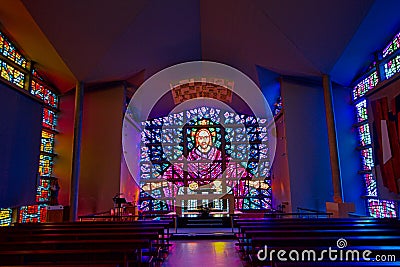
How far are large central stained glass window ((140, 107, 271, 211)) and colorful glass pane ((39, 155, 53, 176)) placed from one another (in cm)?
384

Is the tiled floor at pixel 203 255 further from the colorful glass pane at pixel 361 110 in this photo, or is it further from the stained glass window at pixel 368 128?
the colorful glass pane at pixel 361 110

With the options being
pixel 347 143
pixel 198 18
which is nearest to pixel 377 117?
pixel 347 143

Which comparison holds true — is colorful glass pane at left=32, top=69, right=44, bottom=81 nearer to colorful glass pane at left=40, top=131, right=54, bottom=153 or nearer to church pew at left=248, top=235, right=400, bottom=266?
colorful glass pane at left=40, top=131, right=54, bottom=153

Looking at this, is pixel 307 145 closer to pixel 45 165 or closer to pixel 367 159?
pixel 367 159

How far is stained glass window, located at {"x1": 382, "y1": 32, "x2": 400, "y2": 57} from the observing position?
23.5 ft

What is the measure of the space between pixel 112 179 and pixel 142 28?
4.77 meters

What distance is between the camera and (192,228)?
8547 millimetres

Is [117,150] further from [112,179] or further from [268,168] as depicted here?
[268,168]

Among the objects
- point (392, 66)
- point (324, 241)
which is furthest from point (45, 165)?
point (392, 66)

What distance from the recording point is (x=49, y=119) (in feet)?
31.6

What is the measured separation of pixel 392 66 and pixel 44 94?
9559mm

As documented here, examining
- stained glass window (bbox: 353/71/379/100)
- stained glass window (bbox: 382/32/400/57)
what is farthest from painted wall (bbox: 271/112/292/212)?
stained glass window (bbox: 382/32/400/57)

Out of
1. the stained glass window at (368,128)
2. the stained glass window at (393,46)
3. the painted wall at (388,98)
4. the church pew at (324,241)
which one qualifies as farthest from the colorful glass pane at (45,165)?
the stained glass window at (393,46)

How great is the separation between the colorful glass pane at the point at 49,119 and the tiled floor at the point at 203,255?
5.97 metres
